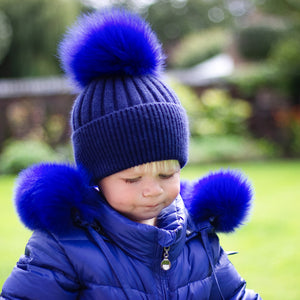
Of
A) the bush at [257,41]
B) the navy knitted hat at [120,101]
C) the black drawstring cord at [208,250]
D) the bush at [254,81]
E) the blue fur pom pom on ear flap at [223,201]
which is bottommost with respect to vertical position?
the black drawstring cord at [208,250]

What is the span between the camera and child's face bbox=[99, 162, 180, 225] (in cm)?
141

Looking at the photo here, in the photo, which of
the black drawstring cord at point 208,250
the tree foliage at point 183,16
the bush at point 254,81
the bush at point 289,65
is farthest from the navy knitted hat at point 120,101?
the tree foliage at point 183,16

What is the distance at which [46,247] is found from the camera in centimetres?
138

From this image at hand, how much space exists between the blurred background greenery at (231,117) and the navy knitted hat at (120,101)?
0.68 feet

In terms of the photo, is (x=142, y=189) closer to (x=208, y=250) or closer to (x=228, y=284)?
(x=208, y=250)

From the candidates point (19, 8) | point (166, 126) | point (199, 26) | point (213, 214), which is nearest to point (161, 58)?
point (166, 126)

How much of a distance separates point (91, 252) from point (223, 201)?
513mm

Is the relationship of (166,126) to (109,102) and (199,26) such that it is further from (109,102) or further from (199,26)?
(199,26)

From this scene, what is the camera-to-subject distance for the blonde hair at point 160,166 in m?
1.44

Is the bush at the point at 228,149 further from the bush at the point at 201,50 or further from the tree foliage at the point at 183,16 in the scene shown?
the tree foliage at the point at 183,16

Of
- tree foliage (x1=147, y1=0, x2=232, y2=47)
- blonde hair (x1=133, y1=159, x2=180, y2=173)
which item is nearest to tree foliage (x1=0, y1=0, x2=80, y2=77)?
blonde hair (x1=133, y1=159, x2=180, y2=173)

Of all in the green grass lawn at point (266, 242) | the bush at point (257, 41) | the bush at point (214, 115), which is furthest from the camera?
the bush at point (257, 41)

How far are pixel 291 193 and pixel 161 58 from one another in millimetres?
4661

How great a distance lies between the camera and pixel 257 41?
1770cm
